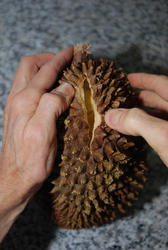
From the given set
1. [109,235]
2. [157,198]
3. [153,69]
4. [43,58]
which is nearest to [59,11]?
[43,58]

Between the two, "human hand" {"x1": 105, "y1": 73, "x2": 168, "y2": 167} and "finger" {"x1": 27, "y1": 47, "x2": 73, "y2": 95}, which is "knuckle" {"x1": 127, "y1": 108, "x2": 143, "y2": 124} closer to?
Answer: "human hand" {"x1": 105, "y1": 73, "x2": 168, "y2": 167}

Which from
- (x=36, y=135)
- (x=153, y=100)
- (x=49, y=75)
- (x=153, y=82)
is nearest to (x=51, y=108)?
(x=36, y=135)

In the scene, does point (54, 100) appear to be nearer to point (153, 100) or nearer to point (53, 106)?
point (53, 106)

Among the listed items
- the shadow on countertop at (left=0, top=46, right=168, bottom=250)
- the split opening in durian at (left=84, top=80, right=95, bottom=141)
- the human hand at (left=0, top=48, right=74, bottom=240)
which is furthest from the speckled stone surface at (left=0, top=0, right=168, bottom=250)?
the split opening in durian at (left=84, top=80, right=95, bottom=141)

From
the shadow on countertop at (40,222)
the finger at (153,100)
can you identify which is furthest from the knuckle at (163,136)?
the shadow on countertop at (40,222)

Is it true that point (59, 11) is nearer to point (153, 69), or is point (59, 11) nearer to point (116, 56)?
point (116, 56)

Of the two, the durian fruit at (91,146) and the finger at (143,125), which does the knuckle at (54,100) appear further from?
the finger at (143,125)
